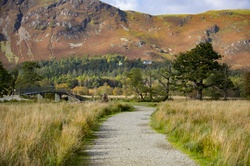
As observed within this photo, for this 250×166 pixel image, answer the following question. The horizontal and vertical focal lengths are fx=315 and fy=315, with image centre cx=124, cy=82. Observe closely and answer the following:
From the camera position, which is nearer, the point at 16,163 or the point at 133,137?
the point at 16,163

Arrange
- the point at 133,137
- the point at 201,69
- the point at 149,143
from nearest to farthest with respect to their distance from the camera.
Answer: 1. the point at 149,143
2. the point at 133,137
3. the point at 201,69

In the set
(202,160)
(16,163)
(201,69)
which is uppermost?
(201,69)

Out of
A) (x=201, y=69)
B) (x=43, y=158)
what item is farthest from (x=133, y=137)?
(x=201, y=69)

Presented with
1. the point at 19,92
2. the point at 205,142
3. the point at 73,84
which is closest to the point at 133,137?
the point at 205,142

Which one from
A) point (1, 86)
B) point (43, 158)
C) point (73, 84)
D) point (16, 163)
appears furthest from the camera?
point (73, 84)

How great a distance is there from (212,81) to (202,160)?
116ft

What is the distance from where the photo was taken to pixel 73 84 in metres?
149

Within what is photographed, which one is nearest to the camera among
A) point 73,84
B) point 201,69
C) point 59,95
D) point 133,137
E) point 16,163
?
point 16,163

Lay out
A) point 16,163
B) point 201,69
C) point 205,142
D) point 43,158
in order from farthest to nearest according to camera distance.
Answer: point 201,69 < point 205,142 < point 43,158 < point 16,163

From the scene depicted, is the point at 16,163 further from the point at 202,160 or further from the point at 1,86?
the point at 1,86

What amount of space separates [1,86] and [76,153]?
50.3 meters

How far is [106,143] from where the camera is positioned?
30.0 feet

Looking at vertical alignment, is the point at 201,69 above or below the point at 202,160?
above

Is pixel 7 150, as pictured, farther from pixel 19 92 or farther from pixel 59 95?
pixel 59 95
